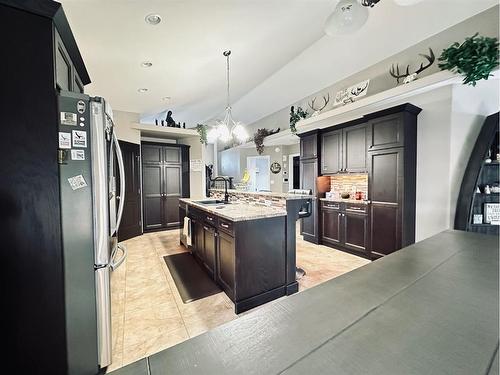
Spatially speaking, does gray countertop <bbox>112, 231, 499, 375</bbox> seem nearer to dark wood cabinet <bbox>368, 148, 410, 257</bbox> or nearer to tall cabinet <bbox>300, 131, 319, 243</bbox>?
dark wood cabinet <bbox>368, 148, 410, 257</bbox>

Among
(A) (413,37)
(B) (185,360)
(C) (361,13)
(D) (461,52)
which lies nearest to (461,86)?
(D) (461,52)

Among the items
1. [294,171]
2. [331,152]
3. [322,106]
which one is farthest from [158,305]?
[294,171]

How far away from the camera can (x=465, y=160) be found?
9.96 feet

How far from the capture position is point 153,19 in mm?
2314

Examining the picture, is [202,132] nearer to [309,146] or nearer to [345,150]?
[309,146]

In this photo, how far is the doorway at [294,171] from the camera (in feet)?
24.6

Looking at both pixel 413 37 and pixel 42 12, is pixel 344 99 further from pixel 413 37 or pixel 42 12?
pixel 42 12

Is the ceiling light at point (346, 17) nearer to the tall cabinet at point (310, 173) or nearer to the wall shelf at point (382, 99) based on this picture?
the wall shelf at point (382, 99)

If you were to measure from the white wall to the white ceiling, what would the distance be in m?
0.25

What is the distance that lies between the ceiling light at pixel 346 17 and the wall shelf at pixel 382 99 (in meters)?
1.51

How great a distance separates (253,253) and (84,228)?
1414mm

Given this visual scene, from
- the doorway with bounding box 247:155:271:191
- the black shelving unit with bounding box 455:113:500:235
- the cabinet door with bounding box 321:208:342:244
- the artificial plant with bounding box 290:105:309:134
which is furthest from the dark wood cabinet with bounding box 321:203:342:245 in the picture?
the doorway with bounding box 247:155:271:191

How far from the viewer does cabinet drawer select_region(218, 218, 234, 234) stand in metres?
2.23

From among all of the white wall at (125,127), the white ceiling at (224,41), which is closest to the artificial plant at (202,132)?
the white ceiling at (224,41)
